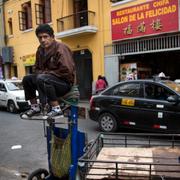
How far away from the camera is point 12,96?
15.9 meters

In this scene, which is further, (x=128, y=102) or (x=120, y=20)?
(x=120, y=20)

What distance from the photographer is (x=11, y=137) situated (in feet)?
32.1

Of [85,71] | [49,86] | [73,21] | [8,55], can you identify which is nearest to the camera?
[49,86]

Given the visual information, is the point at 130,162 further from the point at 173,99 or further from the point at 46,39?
the point at 173,99

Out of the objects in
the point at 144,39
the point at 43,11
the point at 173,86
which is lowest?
the point at 173,86

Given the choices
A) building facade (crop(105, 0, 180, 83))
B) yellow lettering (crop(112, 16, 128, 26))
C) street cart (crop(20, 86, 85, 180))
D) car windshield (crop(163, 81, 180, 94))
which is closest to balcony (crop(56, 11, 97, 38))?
yellow lettering (crop(112, 16, 128, 26))

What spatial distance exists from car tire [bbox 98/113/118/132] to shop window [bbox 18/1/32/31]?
49.3 ft

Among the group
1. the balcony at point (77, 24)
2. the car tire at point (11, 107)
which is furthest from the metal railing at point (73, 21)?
the car tire at point (11, 107)

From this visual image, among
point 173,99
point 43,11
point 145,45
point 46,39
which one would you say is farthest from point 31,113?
point 43,11

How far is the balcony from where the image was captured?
59.0ft

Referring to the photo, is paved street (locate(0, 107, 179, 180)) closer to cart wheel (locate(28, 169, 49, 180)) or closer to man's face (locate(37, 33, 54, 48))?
cart wheel (locate(28, 169, 49, 180))

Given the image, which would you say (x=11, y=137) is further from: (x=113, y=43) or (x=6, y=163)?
(x=113, y=43)

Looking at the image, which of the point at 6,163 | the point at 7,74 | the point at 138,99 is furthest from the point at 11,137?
the point at 7,74

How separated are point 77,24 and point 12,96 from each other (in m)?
5.87
